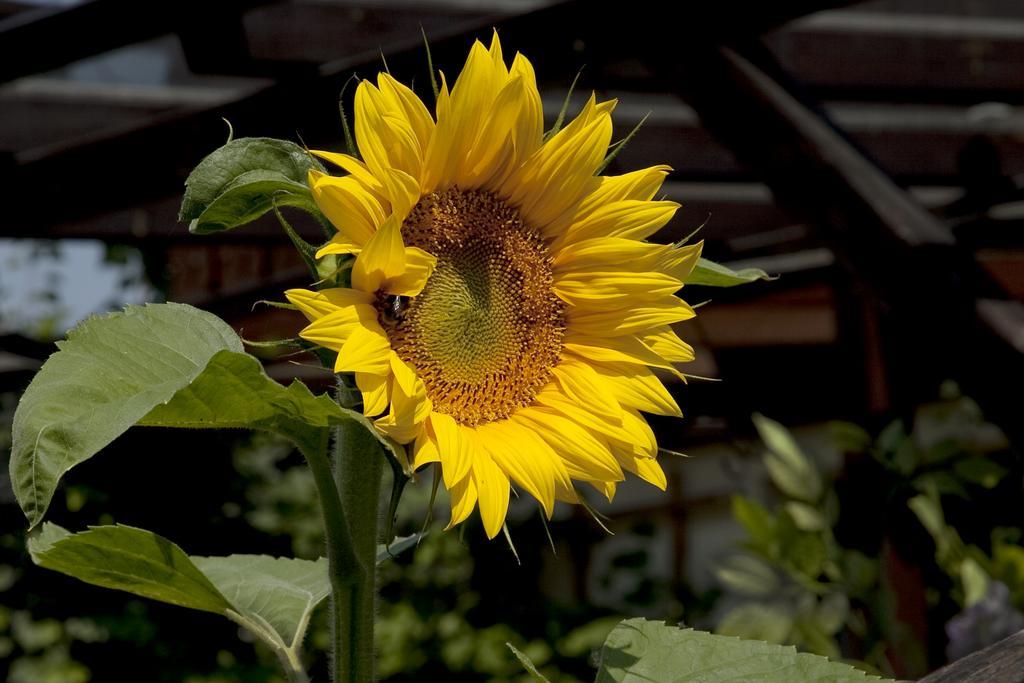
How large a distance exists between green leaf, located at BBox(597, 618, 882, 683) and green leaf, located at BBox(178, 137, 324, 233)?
0.88 feet

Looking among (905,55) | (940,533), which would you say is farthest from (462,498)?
(905,55)

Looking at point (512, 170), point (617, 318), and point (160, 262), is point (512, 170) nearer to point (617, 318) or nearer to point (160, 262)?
point (617, 318)

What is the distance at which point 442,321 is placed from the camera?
566 millimetres

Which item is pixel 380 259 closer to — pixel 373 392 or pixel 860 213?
pixel 373 392

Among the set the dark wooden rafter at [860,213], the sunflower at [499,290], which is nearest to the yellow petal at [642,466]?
the sunflower at [499,290]

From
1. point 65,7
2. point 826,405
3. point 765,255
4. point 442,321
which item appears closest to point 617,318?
point 442,321

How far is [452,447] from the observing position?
510 millimetres

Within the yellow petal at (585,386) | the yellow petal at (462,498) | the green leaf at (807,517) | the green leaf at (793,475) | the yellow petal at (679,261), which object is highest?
the yellow petal at (679,261)

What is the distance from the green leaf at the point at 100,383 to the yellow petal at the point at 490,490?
0.12 meters

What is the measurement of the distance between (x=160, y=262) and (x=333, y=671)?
2559mm

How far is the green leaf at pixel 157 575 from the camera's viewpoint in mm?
513

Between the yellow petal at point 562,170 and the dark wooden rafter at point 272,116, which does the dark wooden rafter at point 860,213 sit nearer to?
the dark wooden rafter at point 272,116

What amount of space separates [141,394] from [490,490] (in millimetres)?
159

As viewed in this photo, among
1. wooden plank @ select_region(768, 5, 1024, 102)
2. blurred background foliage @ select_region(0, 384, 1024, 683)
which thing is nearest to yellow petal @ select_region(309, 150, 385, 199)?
blurred background foliage @ select_region(0, 384, 1024, 683)
